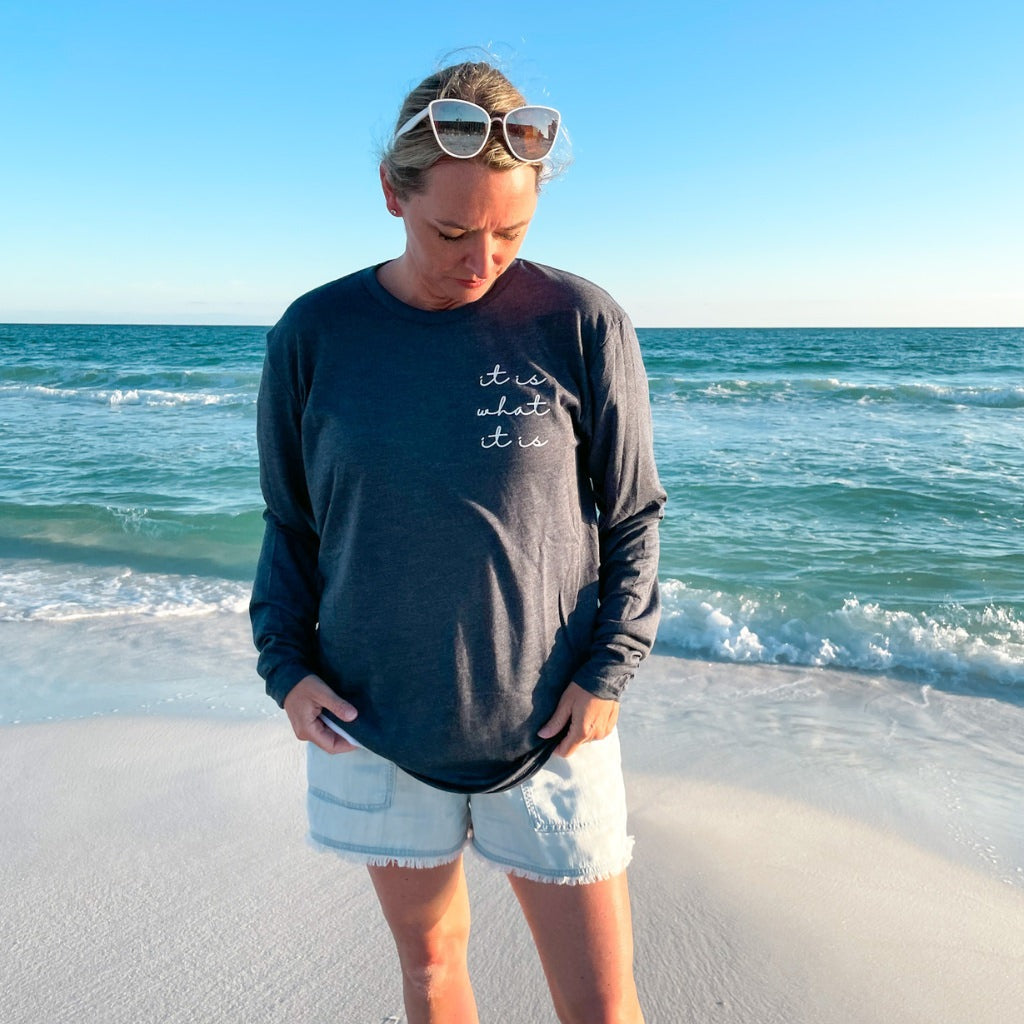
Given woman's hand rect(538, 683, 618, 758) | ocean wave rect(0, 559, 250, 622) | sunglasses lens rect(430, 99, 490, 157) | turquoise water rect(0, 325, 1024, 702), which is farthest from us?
ocean wave rect(0, 559, 250, 622)

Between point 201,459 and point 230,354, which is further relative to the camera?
point 230,354

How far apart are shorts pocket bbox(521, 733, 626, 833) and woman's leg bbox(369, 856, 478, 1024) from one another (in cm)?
24

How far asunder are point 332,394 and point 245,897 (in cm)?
185

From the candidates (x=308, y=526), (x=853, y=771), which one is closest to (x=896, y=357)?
(x=853, y=771)

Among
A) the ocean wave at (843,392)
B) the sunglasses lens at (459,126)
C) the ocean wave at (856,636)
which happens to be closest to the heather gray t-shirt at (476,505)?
the sunglasses lens at (459,126)

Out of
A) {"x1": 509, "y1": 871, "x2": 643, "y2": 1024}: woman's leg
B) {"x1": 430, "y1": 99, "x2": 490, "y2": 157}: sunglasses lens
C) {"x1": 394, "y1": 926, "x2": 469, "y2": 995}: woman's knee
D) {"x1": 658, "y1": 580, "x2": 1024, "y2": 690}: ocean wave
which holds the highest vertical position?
{"x1": 430, "y1": 99, "x2": 490, "y2": 157}: sunglasses lens

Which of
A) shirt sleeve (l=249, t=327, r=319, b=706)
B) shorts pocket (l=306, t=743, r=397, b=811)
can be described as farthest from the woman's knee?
shirt sleeve (l=249, t=327, r=319, b=706)

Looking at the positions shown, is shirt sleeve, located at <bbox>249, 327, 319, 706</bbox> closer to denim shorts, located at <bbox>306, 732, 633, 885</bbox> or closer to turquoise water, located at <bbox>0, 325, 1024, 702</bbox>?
denim shorts, located at <bbox>306, 732, 633, 885</bbox>

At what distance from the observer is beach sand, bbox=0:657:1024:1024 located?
2.30 metres

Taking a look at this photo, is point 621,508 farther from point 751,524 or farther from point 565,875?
point 751,524

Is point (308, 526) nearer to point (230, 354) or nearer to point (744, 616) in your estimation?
point (744, 616)

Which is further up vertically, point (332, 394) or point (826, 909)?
point (332, 394)

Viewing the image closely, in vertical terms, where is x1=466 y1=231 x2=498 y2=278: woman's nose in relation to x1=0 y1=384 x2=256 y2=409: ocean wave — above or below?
above

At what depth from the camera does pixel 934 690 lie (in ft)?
15.7
